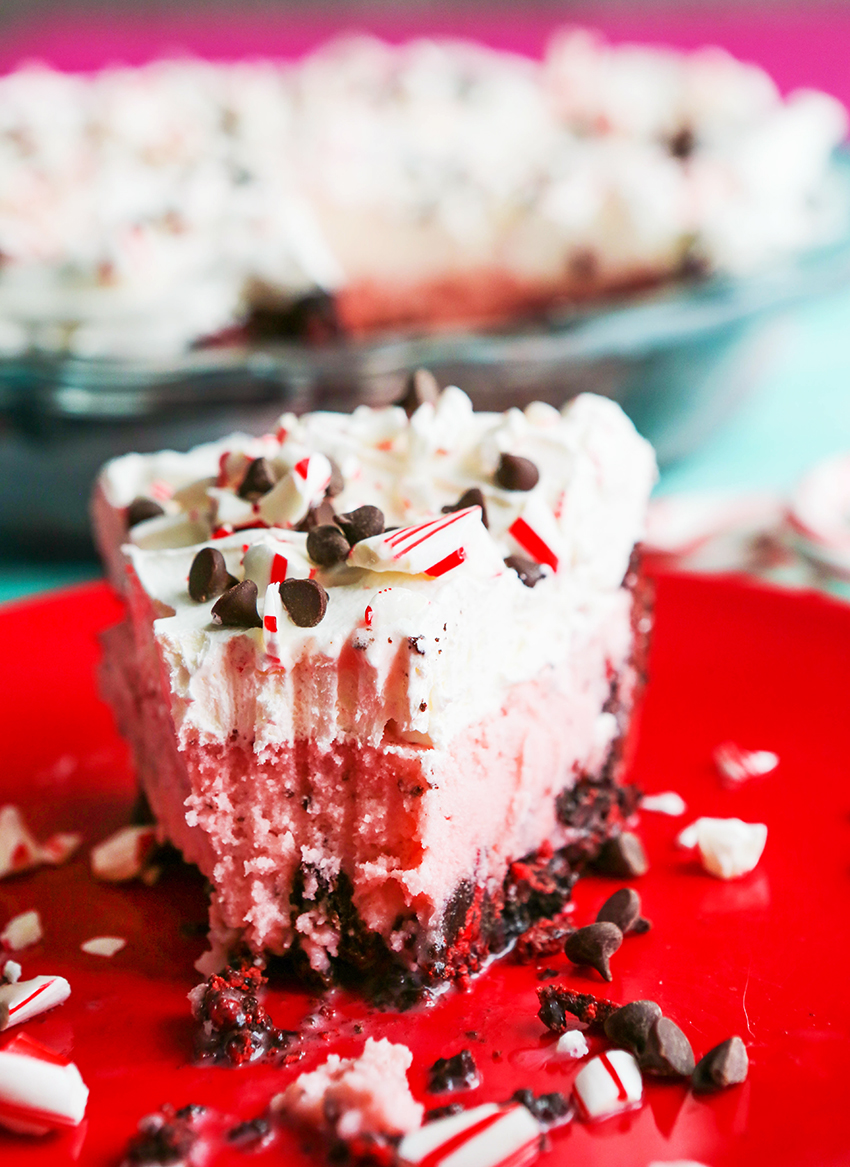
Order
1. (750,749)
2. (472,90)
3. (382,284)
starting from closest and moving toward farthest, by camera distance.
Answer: (750,749) → (382,284) → (472,90)

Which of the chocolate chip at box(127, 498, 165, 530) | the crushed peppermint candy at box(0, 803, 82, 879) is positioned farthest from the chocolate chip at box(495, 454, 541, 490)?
the crushed peppermint candy at box(0, 803, 82, 879)

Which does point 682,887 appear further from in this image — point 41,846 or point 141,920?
point 41,846

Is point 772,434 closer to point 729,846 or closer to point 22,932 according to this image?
point 729,846

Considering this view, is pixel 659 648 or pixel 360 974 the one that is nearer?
pixel 360 974

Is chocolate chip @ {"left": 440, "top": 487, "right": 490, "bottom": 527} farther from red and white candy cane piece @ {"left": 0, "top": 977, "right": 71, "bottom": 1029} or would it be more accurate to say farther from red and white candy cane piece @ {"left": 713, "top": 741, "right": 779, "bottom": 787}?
red and white candy cane piece @ {"left": 0, "top": 977, "right": 71, "bottom": 1029}

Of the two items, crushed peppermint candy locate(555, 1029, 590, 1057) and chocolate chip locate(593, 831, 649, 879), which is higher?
crushed peppermint candy locate(555, 1029, 590, 1057)

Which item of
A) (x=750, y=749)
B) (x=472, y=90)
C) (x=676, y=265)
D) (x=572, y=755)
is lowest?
(x=750, y=749)

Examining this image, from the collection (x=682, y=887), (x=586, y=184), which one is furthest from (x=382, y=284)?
(x=682, y=887)

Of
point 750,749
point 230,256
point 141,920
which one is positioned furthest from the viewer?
point 230,256
